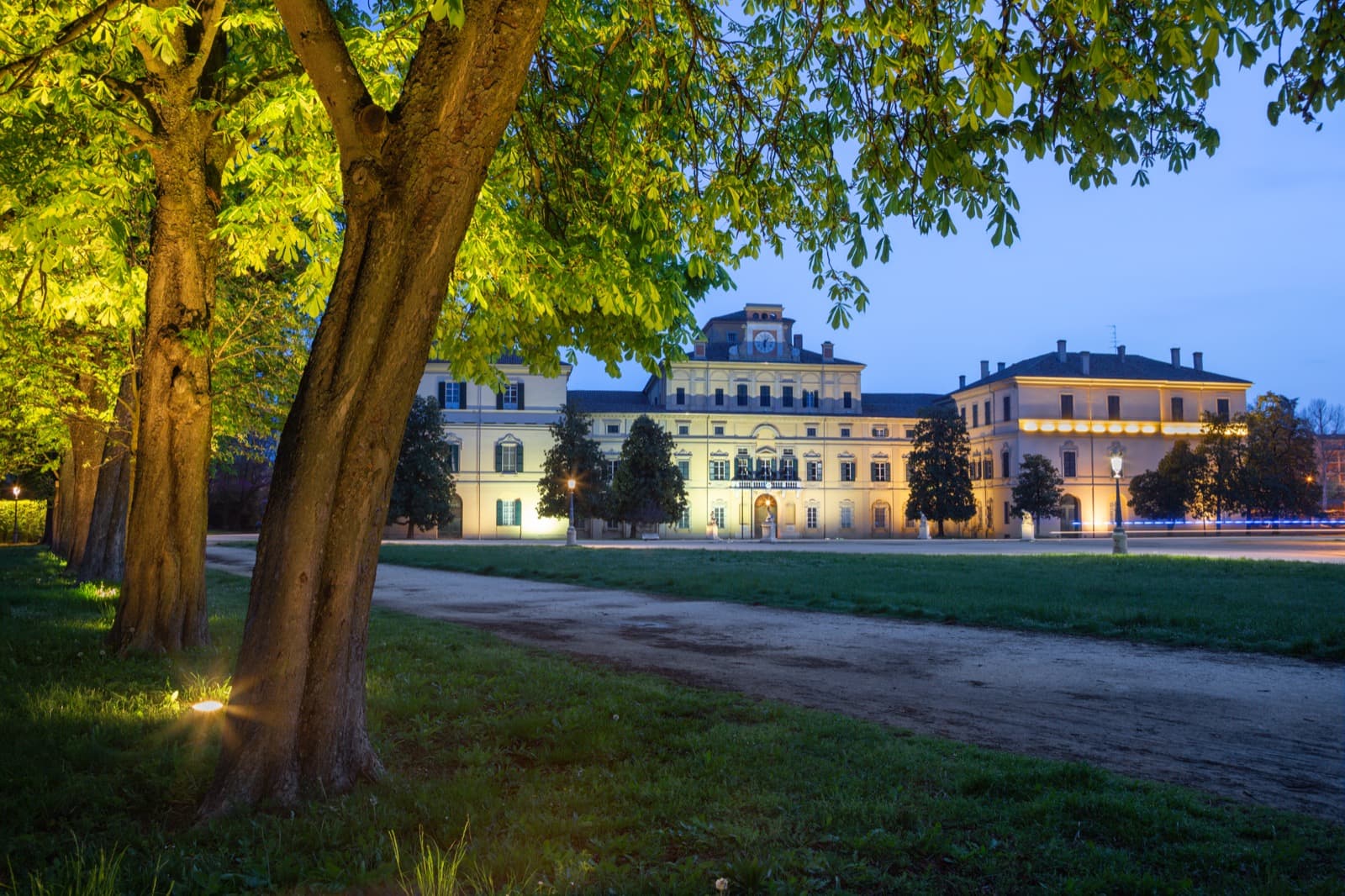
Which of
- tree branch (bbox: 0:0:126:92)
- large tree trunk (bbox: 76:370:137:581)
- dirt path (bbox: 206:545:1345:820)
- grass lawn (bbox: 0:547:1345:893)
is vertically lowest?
dirt path (bbox: 206:545:1345:820)

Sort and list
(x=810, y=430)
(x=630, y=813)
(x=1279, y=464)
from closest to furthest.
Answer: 1. (x=630, y=813)
2. (x=1279, y=464)
3. (x=810, y=430)

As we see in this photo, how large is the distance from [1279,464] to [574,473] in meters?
46.6

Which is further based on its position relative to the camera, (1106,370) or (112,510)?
(1106,370)

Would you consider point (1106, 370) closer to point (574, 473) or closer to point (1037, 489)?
point (1037, 489)

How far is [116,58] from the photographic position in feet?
27.6

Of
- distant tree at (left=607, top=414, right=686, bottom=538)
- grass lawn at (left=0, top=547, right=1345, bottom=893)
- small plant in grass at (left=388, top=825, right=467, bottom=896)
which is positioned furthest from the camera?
distant tree at (left=607, top=414, right=686, bottom=538)

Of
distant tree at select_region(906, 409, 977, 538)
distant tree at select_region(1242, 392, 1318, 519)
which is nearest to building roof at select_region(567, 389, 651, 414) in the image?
distant tree at select_region(906, 409, 977, 538)

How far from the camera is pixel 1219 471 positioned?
66.1 m

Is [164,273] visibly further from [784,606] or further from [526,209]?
[784,606]

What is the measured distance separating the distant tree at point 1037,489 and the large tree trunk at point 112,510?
62.8m

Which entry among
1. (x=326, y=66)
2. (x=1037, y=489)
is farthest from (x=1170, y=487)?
(x=326, y=66)

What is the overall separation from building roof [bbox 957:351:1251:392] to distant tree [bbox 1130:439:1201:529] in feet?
32.0

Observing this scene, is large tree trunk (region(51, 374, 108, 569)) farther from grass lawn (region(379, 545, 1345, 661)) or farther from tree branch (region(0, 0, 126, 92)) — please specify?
tree branch (region(0, 0, 126, 92))

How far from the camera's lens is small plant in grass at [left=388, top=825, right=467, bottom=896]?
3598 mm
